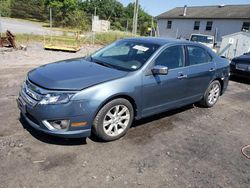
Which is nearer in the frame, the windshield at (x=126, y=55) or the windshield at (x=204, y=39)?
the windshield at (x=126, y=55)

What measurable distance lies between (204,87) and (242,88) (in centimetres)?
400

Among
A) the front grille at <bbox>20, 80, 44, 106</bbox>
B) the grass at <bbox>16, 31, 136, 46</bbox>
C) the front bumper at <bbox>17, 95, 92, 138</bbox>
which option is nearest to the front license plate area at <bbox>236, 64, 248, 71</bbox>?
the front bumper at <bbox>17, 95, 92, 138</bbox>

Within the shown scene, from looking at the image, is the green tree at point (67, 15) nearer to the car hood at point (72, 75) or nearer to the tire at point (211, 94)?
the tire at point (211, 94)

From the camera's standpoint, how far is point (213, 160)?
140 inches

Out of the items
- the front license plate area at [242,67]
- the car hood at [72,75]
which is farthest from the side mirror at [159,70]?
the front license plate area at [242,67]

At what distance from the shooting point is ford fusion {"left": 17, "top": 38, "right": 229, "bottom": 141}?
3273mm

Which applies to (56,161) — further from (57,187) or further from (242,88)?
(242,88)

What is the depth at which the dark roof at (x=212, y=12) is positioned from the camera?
1125 inches

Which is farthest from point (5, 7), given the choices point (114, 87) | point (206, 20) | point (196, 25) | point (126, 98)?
point (114, 87)

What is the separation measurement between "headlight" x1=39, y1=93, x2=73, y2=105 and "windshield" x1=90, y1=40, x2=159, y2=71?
3.77 feet

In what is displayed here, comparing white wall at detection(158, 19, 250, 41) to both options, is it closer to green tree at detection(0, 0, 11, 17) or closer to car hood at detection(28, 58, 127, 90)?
green tree at detection(0, 0, 11, 17)

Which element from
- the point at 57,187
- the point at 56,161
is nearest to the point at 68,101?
the point at 56,161

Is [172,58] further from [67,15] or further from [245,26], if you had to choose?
[67,15]

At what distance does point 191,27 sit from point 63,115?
108ft
